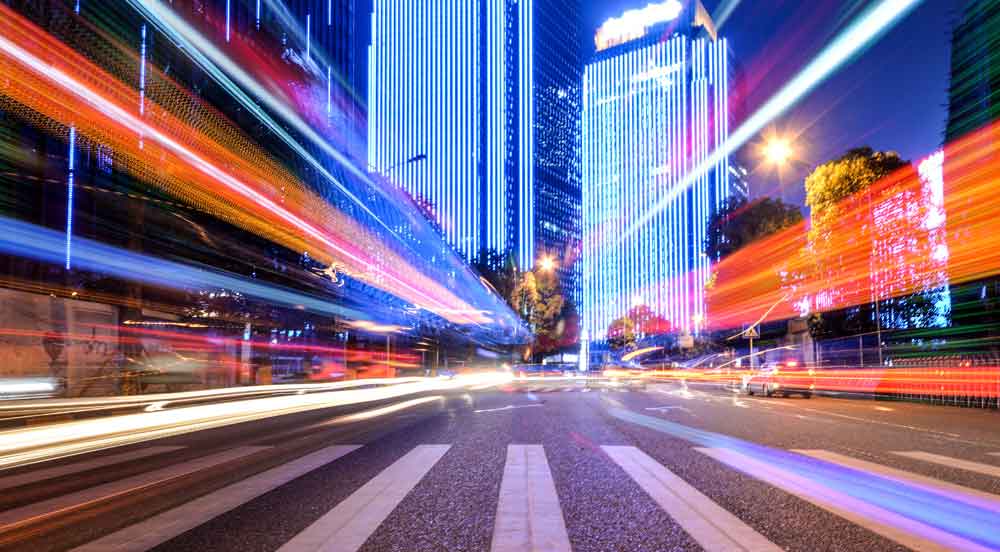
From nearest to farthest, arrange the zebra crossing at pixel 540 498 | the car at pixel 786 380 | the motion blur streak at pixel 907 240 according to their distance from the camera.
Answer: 1. the zebra crossing at pixel 540 498
2. the motion blur streak at pixel 907 240
3. the car at pixel 786 380

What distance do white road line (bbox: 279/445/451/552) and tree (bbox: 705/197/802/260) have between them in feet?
127

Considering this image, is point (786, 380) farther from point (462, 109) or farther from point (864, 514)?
point (462, 109)

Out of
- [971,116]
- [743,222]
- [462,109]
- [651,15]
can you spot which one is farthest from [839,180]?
[651,15]

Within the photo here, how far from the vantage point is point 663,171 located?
618 feet

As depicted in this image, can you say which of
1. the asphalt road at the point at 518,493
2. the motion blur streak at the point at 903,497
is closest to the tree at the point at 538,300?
the asphalt road at the point at 518,493

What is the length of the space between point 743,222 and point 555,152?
145m

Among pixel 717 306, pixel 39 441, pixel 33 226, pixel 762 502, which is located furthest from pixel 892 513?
pixel 717 306

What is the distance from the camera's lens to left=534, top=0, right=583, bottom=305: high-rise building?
6850 inches

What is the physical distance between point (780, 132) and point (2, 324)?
27088 mm

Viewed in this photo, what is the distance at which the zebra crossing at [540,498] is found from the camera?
13.0ft

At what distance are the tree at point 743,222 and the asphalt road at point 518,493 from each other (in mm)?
32697

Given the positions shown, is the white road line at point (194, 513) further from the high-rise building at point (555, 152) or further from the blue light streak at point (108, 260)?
the high-rise building at point (555, 152)

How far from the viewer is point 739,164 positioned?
184500 mm

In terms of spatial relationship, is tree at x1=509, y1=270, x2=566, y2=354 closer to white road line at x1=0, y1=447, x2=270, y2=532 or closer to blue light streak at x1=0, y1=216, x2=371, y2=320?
blue light streak at x1=0, y1=216, x2=371, y2=320
